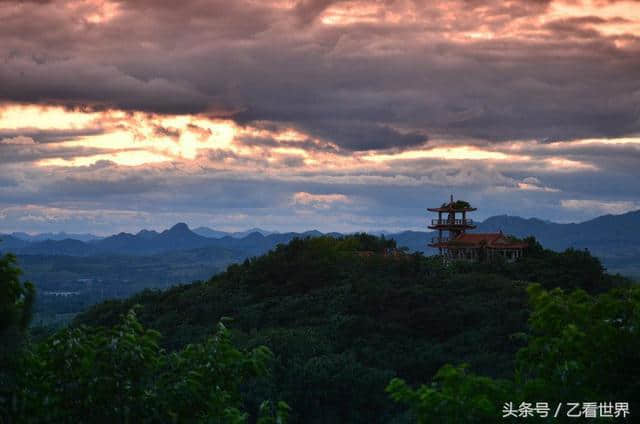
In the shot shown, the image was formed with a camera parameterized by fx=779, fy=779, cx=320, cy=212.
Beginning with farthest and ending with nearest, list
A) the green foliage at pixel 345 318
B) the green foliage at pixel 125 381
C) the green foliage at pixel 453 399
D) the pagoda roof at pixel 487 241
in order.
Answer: the pagoda roof at pixel 487 241
the green foliage at pixel 345 318
the green foliage at pixel 453 399
the green foliage at pixel 125 381

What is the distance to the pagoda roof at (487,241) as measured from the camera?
80438 mm

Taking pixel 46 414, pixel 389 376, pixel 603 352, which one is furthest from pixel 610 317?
pixel 389 376

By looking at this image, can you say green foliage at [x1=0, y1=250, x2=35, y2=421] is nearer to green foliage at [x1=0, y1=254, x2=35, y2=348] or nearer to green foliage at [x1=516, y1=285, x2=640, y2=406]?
green foliage at [x1=0, y1=254, x2=35, y2=348]

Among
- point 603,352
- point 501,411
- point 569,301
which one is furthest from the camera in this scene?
point 569,301

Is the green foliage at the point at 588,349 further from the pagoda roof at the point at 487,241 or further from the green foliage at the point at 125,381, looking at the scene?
the pagoda roof at the point at 487,241

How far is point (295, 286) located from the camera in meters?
82.9

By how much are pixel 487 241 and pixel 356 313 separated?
708 inches

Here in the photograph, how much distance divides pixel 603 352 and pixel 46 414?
1280cm

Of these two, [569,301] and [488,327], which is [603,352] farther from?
A: [488,327]

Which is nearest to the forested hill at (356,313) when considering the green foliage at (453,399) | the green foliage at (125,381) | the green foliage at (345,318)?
the green foliage at (345,318)

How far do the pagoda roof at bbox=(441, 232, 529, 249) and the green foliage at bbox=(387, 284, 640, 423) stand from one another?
6050 centimetres

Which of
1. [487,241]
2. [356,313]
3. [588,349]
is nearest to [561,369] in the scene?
[588,349]

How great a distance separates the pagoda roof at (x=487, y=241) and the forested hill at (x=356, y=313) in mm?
2103

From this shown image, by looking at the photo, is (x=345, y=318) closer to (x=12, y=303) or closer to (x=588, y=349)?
(x=588, y=349)
